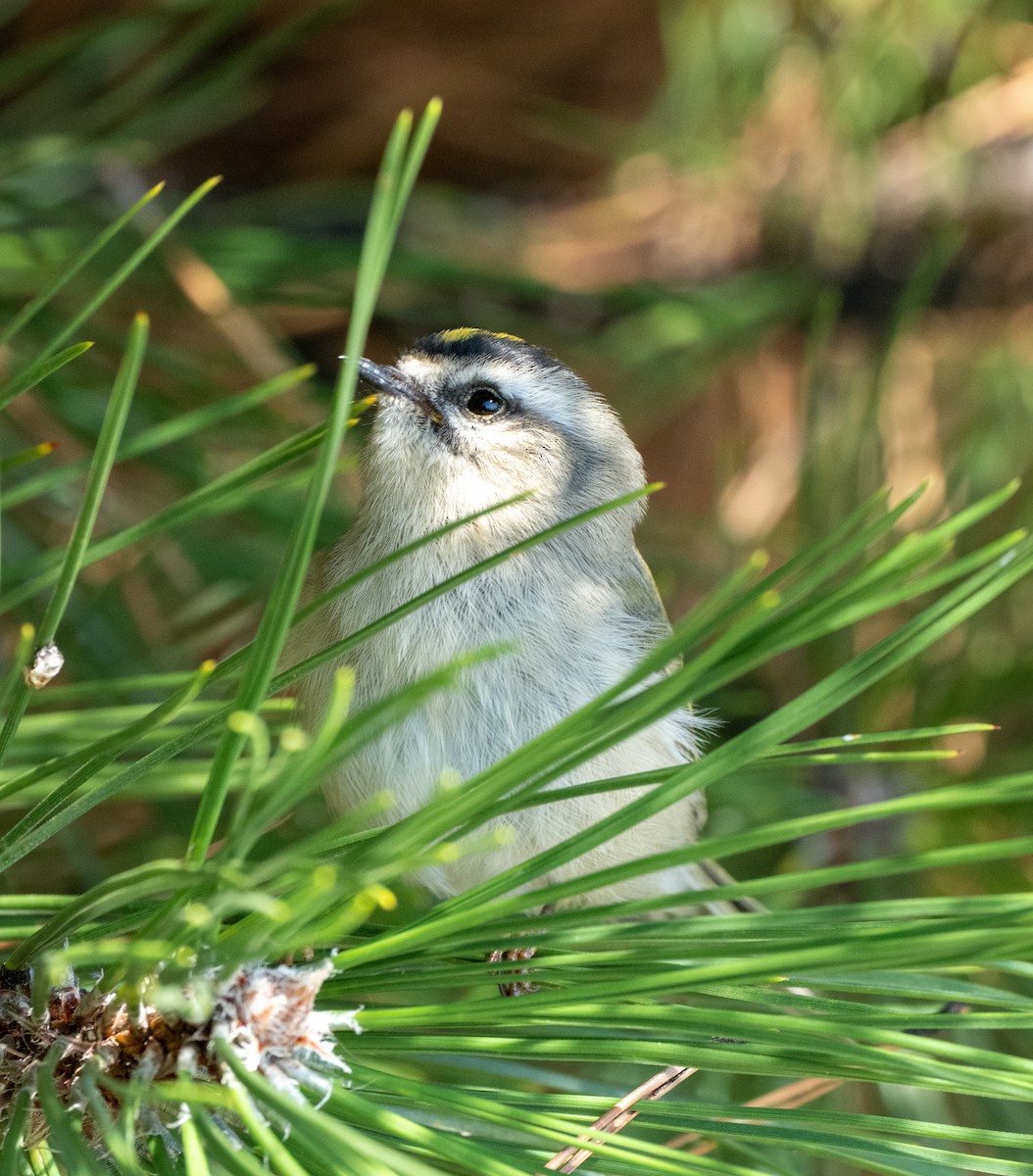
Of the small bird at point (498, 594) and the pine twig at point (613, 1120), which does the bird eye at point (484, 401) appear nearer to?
the small bird at point (498, 594)

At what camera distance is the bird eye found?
174 centimetres

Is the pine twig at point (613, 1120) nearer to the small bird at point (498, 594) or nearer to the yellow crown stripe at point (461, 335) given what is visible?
the small bird at point (498, 594)

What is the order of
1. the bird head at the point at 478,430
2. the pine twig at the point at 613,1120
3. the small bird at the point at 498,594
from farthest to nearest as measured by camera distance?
1. the bird head at the point at 478,430
2. the small bird at the point at 498,594
3. the pine twig at the point at 613,1120

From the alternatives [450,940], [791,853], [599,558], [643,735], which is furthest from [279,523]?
[450,940]

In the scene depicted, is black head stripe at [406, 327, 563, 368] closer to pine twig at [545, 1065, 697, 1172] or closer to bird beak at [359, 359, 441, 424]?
bird beak at [359, 359, 441, 424]

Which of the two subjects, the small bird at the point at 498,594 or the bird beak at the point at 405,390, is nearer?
the small bird at the point at 498,594

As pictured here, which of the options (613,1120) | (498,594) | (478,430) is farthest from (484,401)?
(613,1120)

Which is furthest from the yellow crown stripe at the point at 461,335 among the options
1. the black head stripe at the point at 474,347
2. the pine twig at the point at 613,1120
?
the pine twig at the point at 613,1120

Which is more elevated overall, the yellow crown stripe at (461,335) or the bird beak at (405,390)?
the yellow crown stripe at (461,335)

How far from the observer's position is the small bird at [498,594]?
137 cm

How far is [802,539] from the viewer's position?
1.88 m

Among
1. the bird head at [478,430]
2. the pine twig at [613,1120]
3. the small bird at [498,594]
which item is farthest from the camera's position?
the bird head at [478,430]

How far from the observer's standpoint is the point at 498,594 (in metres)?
1.43

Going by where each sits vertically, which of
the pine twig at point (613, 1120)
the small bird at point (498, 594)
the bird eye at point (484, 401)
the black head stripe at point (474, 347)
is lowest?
the pine twig at point (613, 1120)
